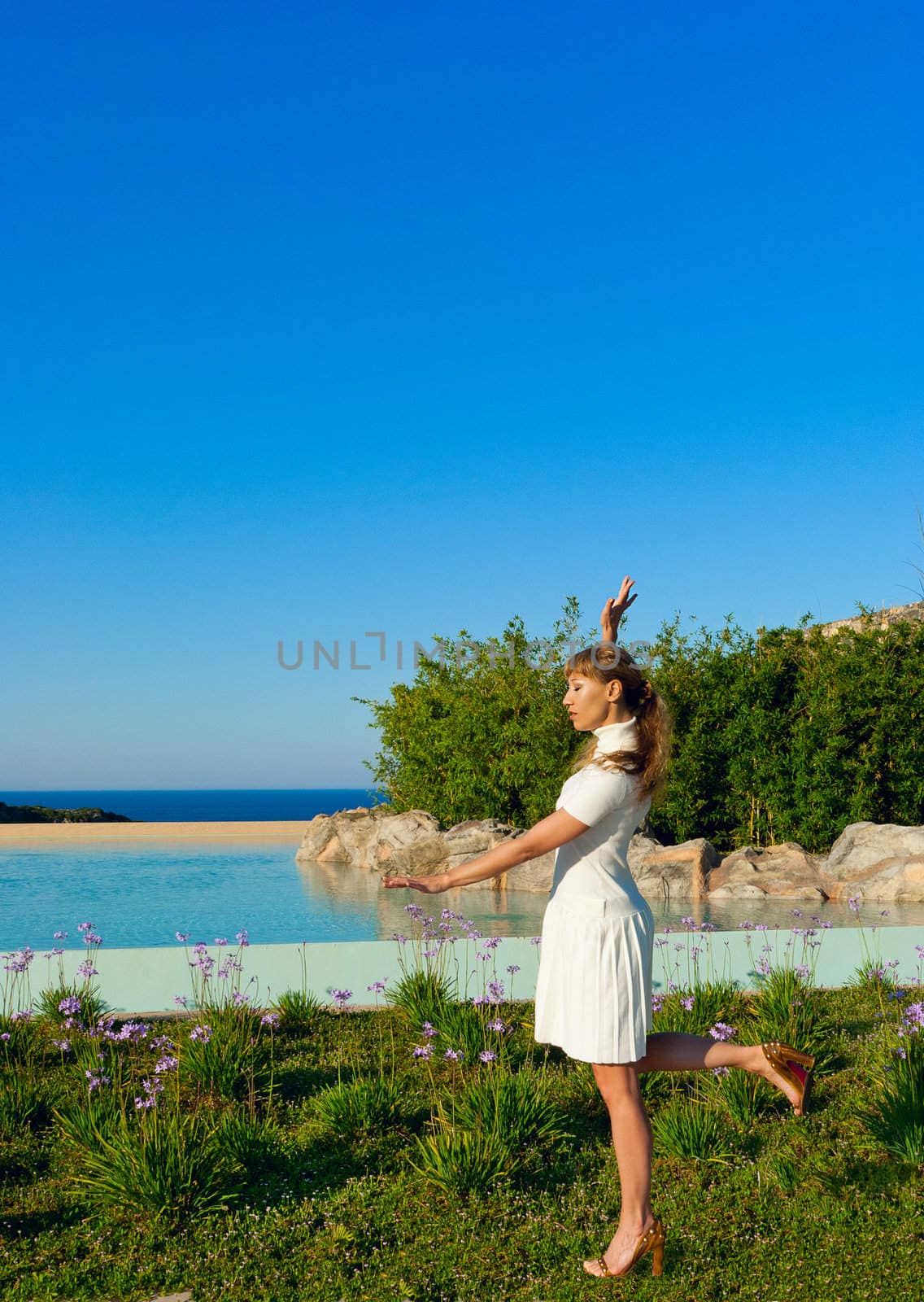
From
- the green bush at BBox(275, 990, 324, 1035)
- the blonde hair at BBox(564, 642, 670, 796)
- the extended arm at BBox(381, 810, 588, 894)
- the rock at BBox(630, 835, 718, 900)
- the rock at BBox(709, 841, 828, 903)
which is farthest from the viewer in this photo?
the rock at BBox(630, 835, 718, 900)

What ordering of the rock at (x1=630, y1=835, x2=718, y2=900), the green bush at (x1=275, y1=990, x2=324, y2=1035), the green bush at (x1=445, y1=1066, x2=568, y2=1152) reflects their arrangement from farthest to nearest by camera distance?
the rock at (x1=630, y1=835, x2=718, y2=900), the green bush at (x1=275, y1=990, x2=324, y2=1035), the green bush at (x1=445, y1=1066, x2=568, y2=1152)

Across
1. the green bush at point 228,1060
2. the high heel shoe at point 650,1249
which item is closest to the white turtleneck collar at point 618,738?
the high heel shoe at point 650,1249

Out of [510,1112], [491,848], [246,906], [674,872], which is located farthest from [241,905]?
[510,1112]

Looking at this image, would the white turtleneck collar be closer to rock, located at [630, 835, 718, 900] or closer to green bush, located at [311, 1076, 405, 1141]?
green bush, located at [311, 1076, 405, 1141]

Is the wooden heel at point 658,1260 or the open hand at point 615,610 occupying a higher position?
the open hand at point 615,610

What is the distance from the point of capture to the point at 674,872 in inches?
427

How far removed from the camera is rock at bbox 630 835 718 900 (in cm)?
1075

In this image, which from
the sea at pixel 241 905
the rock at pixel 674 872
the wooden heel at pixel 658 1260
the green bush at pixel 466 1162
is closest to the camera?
the wooden heel at pixel 658 1260

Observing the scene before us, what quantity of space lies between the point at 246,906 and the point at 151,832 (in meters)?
8.36

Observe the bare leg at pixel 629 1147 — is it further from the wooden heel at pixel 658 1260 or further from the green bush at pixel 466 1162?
the green bush at pixel 466 1162

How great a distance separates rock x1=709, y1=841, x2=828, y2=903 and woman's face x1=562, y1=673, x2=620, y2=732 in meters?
7.96

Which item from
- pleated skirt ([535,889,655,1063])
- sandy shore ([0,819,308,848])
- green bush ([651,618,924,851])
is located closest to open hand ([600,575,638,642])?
pleated skirt ([535,889,655,1063])

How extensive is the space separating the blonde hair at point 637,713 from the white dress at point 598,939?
6 cm

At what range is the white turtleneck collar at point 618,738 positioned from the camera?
2.96 meters
